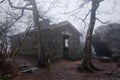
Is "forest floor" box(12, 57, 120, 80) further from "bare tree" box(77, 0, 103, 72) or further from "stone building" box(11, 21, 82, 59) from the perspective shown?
"stone building" box(11, 21, 82, 59)

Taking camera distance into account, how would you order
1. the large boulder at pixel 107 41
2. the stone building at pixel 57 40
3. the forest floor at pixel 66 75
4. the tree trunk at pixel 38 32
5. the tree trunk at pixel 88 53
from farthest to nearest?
1. the large boulder at pixel 107 41
2. the stone building at pixel 57 40
3. the tree trunk at pixel 38 32
4. the tree trunk at pixel 88 53
5. the forest floor at pixel 66 75

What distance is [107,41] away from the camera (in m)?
19.8

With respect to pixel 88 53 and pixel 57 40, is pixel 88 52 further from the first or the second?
pixel 57 40

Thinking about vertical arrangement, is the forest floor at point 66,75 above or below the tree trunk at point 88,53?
below

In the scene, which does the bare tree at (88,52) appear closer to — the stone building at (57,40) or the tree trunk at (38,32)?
the tree trunk at (38,32)

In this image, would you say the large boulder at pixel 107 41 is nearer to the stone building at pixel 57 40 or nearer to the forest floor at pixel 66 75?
the stone building at pixel 57 40

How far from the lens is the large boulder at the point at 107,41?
64.0 ft

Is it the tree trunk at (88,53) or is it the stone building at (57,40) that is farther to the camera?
the stone building at (57,40)

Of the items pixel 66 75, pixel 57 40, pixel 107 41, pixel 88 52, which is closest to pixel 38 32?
pixel 88 52

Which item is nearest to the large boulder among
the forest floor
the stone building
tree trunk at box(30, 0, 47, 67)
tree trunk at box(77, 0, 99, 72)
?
the stone building

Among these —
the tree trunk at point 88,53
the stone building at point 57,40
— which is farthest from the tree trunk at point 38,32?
the tree trunk at point 88,53

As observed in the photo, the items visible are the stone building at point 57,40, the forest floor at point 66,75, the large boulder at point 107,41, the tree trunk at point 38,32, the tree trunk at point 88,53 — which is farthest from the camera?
the large boulder at point 107,41

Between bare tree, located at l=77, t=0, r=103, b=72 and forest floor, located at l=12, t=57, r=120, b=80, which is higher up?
bare tree, located at l=77, t=0, r=103, b=72

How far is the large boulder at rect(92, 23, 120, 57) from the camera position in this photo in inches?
→ 768
